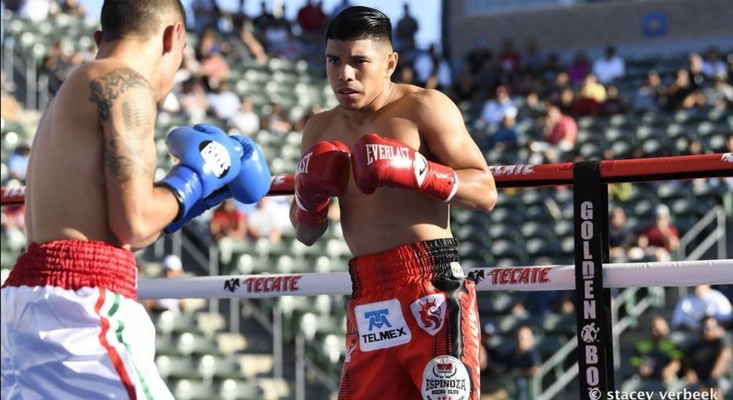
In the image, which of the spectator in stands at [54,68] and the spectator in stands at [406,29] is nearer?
the spectator in stands at [54,68]

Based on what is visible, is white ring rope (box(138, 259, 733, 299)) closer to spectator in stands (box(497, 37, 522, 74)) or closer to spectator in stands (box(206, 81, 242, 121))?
spectator in stands (box(206, 81, 242, 121))

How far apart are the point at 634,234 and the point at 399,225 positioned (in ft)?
24.5

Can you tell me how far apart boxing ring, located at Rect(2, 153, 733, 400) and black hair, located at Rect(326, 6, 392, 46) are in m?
0.59

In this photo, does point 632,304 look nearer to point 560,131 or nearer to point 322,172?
point 560,131

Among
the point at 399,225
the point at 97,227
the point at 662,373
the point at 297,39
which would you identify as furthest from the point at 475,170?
the point at 297,39

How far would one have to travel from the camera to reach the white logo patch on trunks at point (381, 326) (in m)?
3.31

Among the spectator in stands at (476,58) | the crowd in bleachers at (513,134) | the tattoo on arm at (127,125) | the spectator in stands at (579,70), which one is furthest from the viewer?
the spectator in stands at (476,58)

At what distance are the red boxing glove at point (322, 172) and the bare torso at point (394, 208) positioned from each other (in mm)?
103

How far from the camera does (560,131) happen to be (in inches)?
513

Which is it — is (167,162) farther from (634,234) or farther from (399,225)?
(399,225)

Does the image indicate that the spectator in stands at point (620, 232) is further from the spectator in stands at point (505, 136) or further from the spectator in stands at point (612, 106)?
the spectator in stands at point (612, 106)

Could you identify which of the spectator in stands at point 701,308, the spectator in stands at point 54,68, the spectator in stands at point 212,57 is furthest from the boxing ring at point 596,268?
the spectator in stands at point 212,57

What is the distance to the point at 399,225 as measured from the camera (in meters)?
3.41

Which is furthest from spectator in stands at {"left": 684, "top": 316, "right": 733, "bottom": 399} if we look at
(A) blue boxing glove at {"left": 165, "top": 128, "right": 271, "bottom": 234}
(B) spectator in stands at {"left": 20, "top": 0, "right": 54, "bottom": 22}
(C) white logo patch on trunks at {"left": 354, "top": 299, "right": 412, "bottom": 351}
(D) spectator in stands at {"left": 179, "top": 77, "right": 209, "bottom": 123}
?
(B) spectator in stands at {"left": 20, "top": 0, "right": 54, "bottom": 22}
